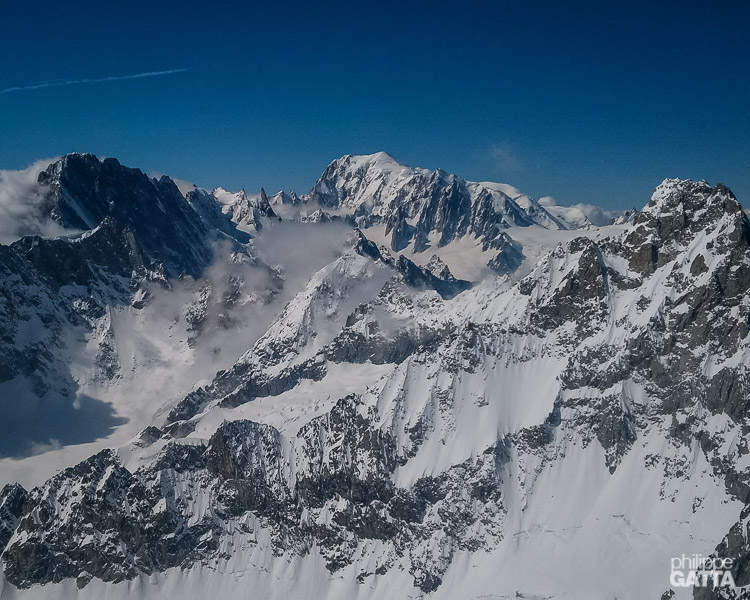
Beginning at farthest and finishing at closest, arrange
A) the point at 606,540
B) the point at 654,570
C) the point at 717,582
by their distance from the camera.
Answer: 1. the point at 606,540
2. the point at 654,570
3. the point at 717,582

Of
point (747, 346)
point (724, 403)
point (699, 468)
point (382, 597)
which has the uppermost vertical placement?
point (747, 346)

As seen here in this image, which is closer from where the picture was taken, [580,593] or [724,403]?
[580,593]

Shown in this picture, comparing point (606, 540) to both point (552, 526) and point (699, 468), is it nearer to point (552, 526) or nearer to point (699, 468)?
point (552, 526)

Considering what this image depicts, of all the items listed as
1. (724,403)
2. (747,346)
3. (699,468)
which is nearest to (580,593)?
(699,468)

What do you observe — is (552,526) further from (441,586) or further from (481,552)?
(441,586)

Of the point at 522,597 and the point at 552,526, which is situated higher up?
the point at 552,526

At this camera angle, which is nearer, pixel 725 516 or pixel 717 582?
pixel 717 582

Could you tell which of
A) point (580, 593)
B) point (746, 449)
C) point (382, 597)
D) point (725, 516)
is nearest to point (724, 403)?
point (746, 449)

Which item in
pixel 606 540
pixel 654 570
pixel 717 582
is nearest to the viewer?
pixel 717 582

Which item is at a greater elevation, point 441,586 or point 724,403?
point 724,403
